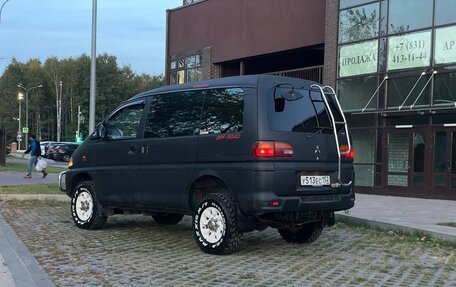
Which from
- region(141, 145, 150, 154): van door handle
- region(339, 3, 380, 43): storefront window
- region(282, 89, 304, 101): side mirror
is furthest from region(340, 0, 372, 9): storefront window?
region(141, 145, 150, 154): van door handle

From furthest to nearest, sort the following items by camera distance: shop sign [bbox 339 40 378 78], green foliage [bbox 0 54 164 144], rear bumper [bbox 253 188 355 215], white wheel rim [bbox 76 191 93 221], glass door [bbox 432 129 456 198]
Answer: green foliage [bbox 0 54 164 144]
shop sign [bbox 339 40 378 78]
glass door [bbox 432 129 456 198]
white wheel rim [bbox 76 191 93 221]
rear bumper [bbox 253 188 355 215]

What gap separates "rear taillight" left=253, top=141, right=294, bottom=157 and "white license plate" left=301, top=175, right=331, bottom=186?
0.40m

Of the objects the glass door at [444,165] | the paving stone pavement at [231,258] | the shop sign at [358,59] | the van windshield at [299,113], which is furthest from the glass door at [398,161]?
the van windshield at [299,113]

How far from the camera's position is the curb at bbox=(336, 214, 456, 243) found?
26.0 ft

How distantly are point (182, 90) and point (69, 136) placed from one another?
78593mm

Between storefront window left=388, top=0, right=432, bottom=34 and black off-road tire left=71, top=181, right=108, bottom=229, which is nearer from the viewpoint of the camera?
black off-road tire left=71, top=181, right=108, bottom=229

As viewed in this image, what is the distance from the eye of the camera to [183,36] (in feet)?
83.0

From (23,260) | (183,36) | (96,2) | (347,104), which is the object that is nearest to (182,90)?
(23,260)

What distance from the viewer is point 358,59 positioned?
58.2 feet

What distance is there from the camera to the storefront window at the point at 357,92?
A: 17.3 meters

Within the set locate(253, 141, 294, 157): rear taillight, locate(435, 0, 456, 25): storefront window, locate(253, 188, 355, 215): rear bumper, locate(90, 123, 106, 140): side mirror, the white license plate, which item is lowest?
locate(253, 188, 355, 215): rear bumper

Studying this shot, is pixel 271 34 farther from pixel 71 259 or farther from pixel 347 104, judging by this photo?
pixel 71 259

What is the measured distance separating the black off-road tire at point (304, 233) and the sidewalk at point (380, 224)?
1969 millimetres

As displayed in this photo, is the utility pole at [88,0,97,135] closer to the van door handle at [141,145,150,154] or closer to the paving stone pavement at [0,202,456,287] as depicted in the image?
the paving stone pavement at [0,202,456,287]
